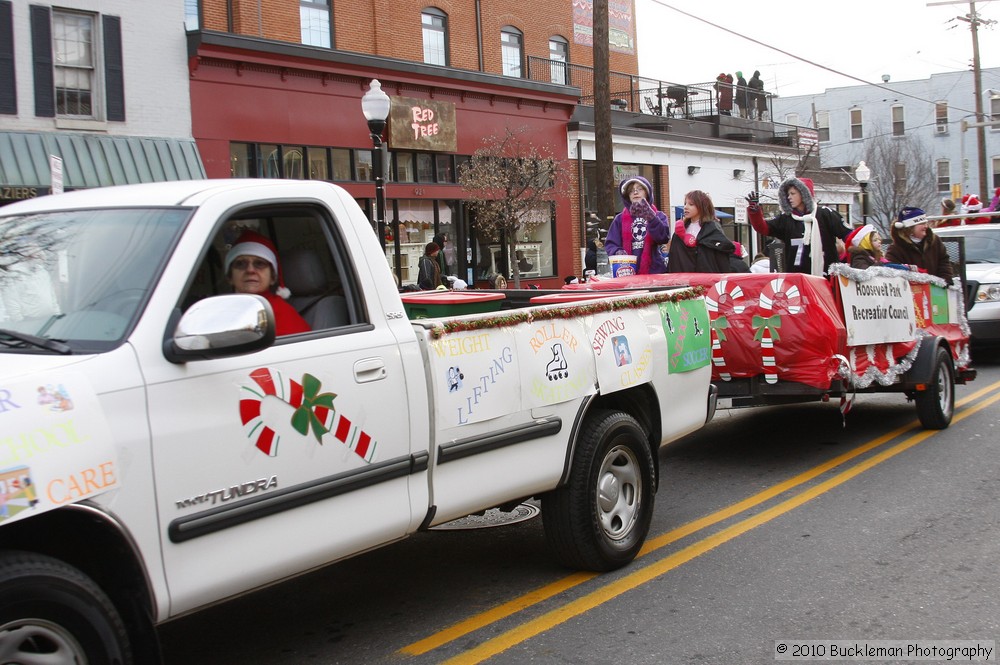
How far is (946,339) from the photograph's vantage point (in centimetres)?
965

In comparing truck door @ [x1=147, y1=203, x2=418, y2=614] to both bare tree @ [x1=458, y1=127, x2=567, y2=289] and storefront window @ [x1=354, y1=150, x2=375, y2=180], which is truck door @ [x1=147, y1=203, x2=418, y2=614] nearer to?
storefront window @ [x1=354, y1=150, x2=375, y2=180]

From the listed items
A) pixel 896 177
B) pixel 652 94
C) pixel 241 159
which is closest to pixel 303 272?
pixel 241 159

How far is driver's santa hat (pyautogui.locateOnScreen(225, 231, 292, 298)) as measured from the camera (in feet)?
13.6

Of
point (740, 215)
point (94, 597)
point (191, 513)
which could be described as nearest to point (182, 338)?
point (191, 513)

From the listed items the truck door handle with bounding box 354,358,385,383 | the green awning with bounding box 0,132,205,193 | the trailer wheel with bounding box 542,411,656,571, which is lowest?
the trailer wheel with bounding box 542,411,656,571

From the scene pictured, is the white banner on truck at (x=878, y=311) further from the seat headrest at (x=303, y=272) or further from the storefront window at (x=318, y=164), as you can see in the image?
the storefront window at (x=318, y=164)

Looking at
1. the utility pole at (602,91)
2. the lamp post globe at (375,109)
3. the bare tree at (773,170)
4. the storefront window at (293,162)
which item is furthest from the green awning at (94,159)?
the bare tree at (773,170)

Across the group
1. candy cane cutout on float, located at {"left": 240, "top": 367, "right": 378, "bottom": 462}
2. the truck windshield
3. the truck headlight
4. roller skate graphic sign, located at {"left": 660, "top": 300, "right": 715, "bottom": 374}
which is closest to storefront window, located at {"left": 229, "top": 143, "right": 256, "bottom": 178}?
the truck headlight

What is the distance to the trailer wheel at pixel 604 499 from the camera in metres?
5.21

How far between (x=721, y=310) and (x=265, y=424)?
16.1 feet

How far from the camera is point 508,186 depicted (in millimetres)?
24141

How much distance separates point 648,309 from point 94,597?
3.61 m

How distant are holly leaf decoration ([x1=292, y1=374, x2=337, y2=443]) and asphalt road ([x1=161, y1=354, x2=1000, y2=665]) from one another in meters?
1.15

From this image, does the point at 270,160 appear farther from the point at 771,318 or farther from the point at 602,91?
the point at 771,318
